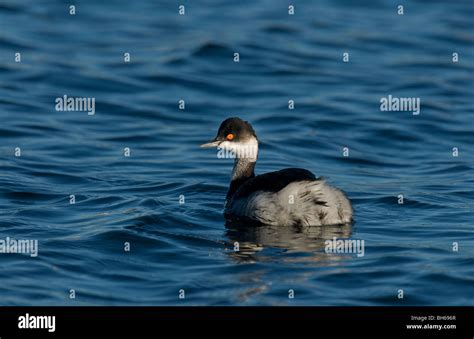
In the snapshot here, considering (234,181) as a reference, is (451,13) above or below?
above

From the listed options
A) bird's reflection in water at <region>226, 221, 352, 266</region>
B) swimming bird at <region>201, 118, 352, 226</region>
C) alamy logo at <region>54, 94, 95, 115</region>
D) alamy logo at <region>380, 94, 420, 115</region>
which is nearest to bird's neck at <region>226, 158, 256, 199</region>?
swimming bird at <region>201, 118, 352, 226</region>

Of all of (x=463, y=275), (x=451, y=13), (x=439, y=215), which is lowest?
(x=463, y=275)

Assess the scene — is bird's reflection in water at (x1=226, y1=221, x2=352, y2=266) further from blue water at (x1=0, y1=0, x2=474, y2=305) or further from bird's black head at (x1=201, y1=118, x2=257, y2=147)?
bird's black head at (x1=201, y1=118, x2=257, y2=147)

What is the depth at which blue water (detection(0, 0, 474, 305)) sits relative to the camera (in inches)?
452

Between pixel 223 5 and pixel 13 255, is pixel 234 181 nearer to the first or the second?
pixel 13 255

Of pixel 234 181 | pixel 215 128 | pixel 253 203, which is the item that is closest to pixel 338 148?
pixel 215 128

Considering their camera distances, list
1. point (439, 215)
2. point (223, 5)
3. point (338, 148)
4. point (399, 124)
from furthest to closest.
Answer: point (223, 5) < point (399, 124) < point (338, 148) < point (439, 215)

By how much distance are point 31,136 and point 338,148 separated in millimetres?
5023

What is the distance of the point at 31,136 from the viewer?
18609 mm

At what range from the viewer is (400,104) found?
2155 centimetres
